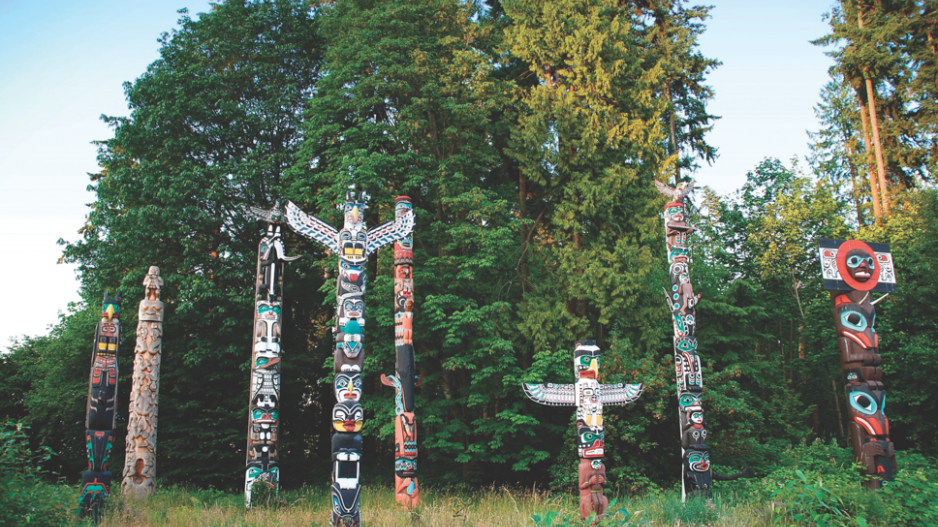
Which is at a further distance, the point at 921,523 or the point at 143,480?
the point at 143,480

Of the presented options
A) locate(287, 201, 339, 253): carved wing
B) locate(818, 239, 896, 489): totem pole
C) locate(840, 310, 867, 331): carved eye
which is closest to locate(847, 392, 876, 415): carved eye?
locate(818, 239, 896, 489): totem pole

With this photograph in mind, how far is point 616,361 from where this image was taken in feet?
40.8

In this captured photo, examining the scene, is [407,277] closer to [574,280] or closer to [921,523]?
[574,280]

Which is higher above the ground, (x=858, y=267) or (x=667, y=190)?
(x=667, y=190)

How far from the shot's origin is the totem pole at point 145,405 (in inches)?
375

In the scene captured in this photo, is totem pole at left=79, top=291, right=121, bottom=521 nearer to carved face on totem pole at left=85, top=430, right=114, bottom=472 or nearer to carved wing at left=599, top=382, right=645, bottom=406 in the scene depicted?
carved face on totem pole at left=85, top=430, right=114, bottom=472

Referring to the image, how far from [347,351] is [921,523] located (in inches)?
272

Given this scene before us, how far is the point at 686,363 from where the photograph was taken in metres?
10.2

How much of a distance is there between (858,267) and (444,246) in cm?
761

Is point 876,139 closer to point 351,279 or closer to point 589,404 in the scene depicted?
point 589,404

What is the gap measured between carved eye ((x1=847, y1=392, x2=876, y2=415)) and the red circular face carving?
1.59 meters

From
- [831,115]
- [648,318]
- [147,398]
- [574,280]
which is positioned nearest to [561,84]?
[574,280]

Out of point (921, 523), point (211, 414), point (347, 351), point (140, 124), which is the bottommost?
point (921, 523)

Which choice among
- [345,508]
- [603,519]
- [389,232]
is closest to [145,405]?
[345,508]
